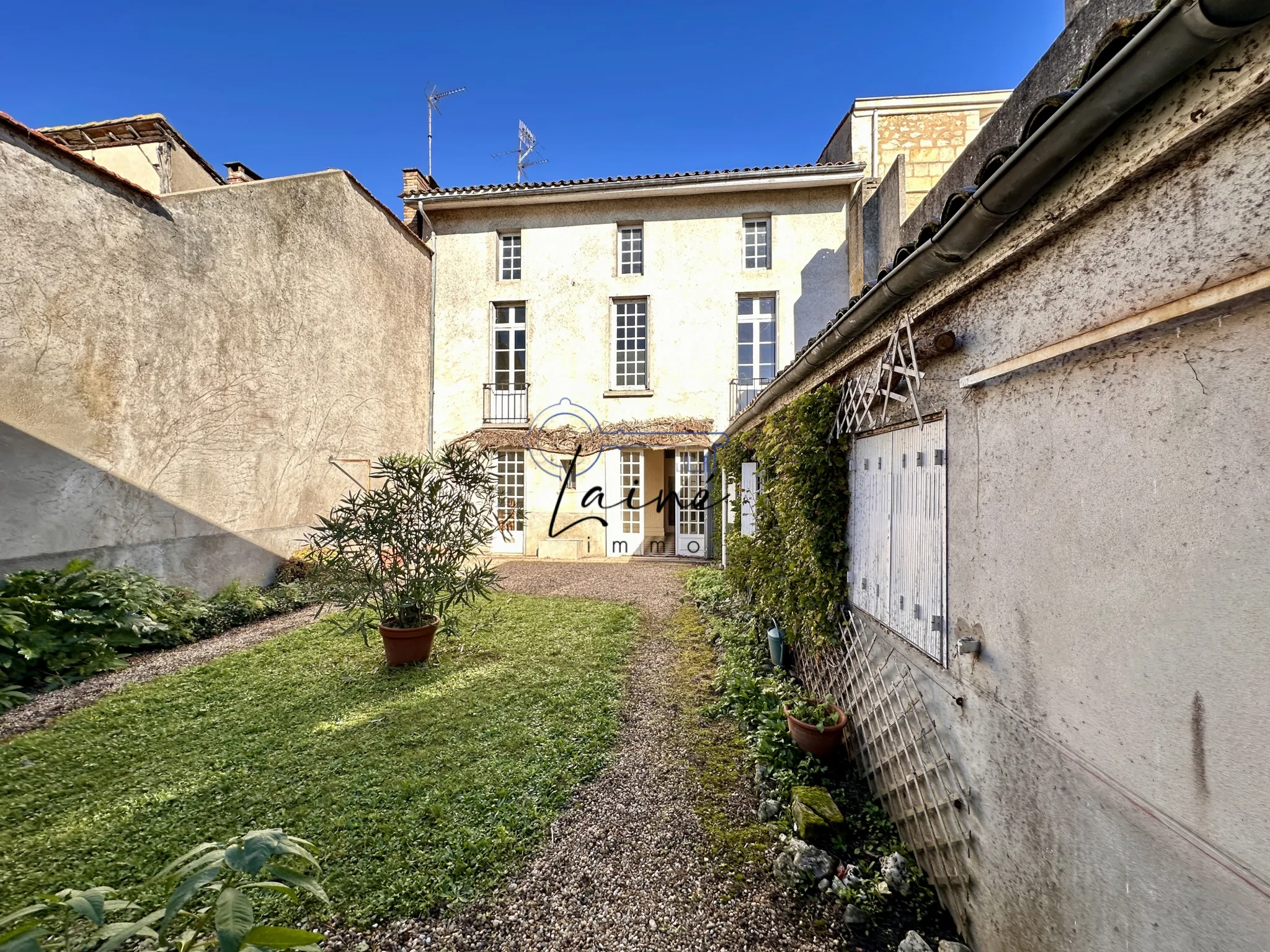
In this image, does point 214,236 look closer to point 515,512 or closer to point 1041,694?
point 515,512

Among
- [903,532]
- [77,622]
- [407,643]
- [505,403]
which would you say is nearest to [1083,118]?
[903,532]

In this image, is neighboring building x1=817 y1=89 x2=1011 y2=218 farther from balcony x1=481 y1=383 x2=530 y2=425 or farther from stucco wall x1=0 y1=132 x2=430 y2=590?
stucco wall x1=0 y1=132 x2=430 y2=590

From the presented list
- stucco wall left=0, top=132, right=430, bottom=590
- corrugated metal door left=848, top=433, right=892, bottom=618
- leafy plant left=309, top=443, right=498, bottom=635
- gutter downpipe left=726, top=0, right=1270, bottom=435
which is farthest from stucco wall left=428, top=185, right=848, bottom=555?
gutter downpipe left=726, top=0, right=1270, bottom=435

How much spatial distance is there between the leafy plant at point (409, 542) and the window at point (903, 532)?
11.9ft

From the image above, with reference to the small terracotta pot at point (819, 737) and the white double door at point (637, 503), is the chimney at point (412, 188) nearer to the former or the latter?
the white double door at point (637, 503)

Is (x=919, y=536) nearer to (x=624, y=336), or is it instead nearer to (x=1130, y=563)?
(x=1130, y=563)

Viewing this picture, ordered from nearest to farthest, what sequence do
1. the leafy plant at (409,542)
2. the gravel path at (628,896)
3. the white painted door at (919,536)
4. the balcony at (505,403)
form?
the gravel path at (628,896) < the white painted door at (919,536) < the leafy plant at (409,542) < the balcony at (505,403)

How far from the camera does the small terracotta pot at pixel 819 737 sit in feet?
10.5

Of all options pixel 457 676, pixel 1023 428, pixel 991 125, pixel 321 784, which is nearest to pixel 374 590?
pixel 457 676

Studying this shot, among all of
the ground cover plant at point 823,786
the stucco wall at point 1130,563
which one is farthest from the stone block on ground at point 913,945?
the stucco wall at point 1130,563

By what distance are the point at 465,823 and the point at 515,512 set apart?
10160 millimetres

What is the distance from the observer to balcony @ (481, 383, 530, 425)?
1293 centimetres

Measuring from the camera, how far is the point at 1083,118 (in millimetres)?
1464

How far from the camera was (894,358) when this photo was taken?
285 cm
